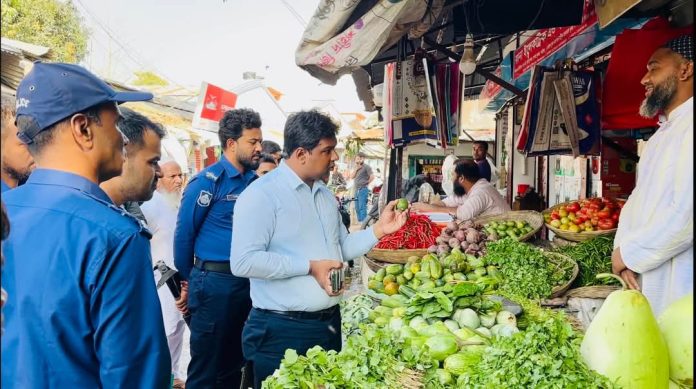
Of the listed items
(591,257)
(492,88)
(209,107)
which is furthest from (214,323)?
(209,107)

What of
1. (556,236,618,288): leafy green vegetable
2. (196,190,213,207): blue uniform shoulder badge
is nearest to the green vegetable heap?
(556,236,618,288): leafy green vegetable

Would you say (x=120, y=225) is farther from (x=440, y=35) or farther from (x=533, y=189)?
(x=533, y=189)

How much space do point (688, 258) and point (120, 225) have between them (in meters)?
2.70

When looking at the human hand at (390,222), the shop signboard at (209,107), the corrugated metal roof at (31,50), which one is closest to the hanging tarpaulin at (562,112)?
the human hand at (390,222)

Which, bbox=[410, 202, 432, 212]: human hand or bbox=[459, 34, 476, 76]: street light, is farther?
bbox=[410, 202, 432, 212]: human hand

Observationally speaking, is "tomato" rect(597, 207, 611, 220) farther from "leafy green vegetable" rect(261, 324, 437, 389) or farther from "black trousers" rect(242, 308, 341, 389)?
"leafy green vegetable" rect(261, 324, 437, 389)

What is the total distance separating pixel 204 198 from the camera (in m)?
4.04

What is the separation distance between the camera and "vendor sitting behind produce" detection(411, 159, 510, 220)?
6566 mm

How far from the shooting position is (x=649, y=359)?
1.66 metres

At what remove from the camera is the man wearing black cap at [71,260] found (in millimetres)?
1400

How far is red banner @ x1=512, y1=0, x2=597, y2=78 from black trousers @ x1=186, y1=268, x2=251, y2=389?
379 cm

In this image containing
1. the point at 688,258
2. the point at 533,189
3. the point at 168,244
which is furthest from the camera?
the point at 533,189

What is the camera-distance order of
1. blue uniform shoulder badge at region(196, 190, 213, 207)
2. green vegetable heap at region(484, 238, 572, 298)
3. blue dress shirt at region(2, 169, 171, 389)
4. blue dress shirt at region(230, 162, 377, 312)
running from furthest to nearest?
1. blue uniform shoulder badge at region(196, 190, 213, 207)
2. green vegetable heap at region(484, 238, 572, 298)
3. blue dress shirt at region(230, 162, 377, 312)
4. blue dress shirt at region(2, 169, 171, 389)

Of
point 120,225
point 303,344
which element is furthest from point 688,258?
point 120,225
